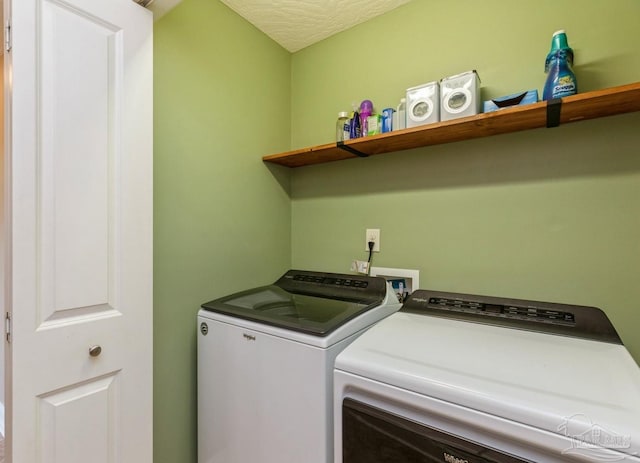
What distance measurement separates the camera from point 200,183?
1414mm

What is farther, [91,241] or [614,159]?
[614,159]

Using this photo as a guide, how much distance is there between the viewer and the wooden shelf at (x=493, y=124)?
0.97 metres

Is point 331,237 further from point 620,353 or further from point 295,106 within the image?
point 620,353

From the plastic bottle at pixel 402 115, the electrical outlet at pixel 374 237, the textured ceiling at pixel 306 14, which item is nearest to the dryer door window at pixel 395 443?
the electrical outlet at pixel 374 237

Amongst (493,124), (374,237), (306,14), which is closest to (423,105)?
(493,124)

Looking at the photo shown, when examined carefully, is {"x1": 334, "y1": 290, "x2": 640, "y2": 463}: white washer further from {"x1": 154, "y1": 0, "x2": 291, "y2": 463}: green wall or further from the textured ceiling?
the textured ceiling

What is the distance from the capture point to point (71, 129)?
91cm

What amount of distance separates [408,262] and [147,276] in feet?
3.84

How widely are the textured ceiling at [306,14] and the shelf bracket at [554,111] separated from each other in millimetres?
947

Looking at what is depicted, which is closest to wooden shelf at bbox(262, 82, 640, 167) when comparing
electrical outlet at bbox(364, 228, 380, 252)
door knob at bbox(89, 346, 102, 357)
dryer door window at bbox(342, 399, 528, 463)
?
electrical outlet at bbox(364, 228, 380, 252)

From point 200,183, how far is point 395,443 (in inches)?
49.6

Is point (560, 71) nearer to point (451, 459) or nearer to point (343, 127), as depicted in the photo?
point (343, 127)

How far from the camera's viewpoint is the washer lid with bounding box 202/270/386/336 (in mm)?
1072

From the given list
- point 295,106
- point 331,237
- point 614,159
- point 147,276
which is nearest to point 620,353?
point 614,159
